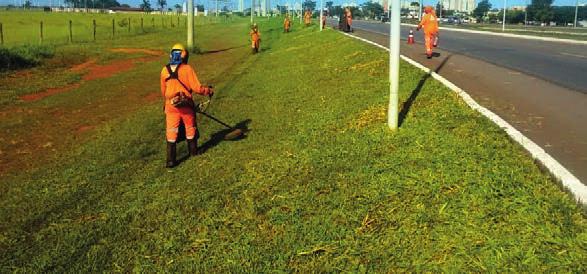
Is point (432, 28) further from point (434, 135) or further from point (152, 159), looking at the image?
point (152, 159)

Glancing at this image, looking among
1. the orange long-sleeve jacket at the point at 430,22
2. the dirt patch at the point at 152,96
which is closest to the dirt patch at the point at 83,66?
the dirt patch at the point at 152,96

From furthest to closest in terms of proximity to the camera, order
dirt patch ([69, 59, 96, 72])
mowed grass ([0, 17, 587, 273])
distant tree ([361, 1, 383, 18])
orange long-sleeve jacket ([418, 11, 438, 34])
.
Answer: distant tree ([361, 1, 383, 18]) → dirt patch ([69, 59, 96, 72]) → orange long-sleeve jacket ([418, 11, 438, 34]) → mowed grass ([0, 17, 587, 273])

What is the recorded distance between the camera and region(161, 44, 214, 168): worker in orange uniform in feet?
21.8

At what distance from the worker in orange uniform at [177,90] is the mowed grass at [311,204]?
457 millimetres

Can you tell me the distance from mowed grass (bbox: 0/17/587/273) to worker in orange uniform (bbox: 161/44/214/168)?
1.50ft

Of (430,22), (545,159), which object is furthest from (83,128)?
(430,22)

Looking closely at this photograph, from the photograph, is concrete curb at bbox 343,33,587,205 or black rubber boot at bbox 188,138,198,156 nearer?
concrete curb at bbox 343,33,587,205

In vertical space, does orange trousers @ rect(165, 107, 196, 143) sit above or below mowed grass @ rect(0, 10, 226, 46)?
below

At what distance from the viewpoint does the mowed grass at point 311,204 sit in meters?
3.95

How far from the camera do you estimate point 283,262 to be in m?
4.00

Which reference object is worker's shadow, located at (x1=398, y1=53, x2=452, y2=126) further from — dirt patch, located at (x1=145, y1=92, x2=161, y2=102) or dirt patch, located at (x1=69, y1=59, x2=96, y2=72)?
dirt patch, located at (x1=69, y1=59, x2=96, y2=72)

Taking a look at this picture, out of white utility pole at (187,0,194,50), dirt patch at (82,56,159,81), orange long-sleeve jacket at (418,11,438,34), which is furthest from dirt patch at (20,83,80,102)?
white utility pole at (187,0,194,50)

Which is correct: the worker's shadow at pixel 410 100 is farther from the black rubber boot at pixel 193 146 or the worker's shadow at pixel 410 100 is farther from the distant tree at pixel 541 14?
the distant tree at pixel 541 14

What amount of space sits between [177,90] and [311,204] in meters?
2.65
